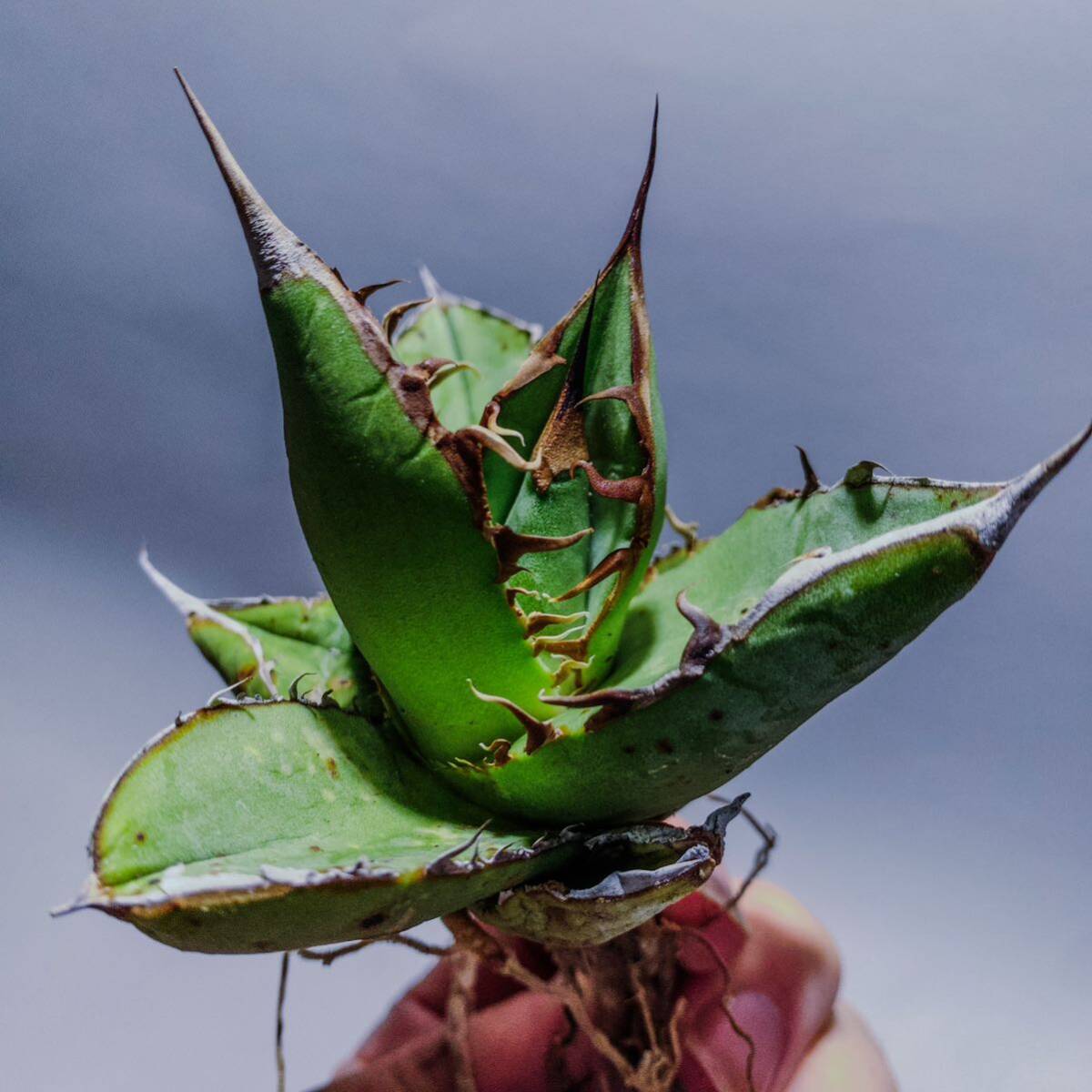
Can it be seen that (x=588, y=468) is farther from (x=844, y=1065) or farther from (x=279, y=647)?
(x=844, y=1065)

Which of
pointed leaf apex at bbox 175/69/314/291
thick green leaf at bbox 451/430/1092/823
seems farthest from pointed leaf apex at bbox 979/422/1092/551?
pointed leaf apex at bbox 175/69/314/291

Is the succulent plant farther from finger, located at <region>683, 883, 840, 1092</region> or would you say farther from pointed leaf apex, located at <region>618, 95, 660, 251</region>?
finger, located at <region>683, 883, 840, 1092</region>

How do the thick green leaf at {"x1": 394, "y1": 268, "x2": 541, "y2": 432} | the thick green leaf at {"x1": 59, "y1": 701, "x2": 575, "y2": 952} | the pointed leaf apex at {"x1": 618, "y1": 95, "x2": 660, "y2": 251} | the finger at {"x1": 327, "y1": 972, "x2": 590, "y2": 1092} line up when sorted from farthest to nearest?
the finger at {"x1": 327, "y1": 972, "x2": 590, "y2": 1092} < the thick green leaf at {"x1": 394, "y1": 268, "x2": 541, "y2": 432} < the pointed leaf apex at {"x1": 618, "y1": 95, "x2": 660, "y2": 251} < the thick green leaf at {"x1": 59, "y1": 701, "x2": 575, "y2": 952}

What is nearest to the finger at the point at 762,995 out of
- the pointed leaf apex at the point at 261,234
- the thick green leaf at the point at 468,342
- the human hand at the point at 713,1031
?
the human hand at the point at 713,1031

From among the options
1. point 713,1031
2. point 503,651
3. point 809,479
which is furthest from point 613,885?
point 713,1031

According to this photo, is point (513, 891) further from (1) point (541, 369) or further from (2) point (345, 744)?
(1) point (541, 369)

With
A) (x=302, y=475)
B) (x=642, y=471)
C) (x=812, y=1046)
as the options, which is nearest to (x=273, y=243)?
(x=302, y=475)
